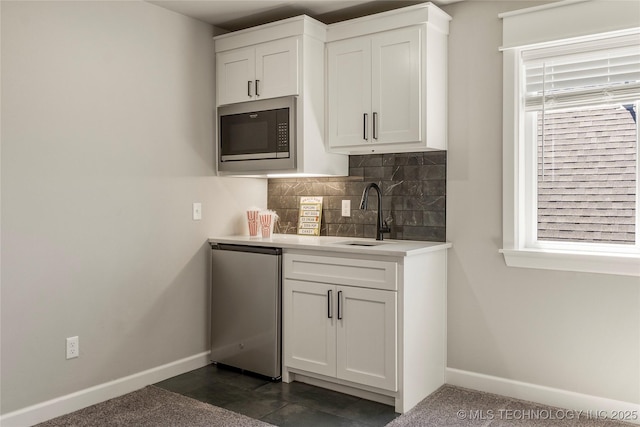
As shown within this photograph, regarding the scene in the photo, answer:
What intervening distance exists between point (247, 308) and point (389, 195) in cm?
118

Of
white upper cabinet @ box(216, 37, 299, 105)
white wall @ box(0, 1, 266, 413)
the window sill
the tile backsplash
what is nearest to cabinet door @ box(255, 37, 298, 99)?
white upper cabinet @ box(216, 37, 299, 105)

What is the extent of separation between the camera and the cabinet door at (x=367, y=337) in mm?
2914

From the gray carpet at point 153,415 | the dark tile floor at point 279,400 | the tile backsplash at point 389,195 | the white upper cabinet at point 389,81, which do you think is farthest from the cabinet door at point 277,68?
the gray carpet at point 153,415

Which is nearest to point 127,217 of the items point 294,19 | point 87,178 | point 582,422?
point 87,178

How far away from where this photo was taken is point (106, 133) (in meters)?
3.12

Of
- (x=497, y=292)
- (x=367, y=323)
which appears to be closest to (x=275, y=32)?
(x=367, y=323)

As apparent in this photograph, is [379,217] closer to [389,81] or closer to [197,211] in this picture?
[389,81]

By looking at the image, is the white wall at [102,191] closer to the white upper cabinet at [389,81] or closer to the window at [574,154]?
the white upper cabinet at [389,81]

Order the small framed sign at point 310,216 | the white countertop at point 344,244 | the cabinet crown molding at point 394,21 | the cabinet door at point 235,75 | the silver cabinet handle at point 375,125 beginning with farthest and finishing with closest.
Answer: the small framed sign at point 310,216 < the cabinet door at point 235,75 < the silver cabinet handle at point 375,125 < the cabinet crown molding at point 394,21 < the white countertop at point 344,244

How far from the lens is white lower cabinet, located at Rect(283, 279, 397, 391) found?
2.93 metres

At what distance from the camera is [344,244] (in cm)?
335

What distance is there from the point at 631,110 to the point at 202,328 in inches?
115

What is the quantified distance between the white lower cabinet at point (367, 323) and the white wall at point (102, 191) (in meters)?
0.81

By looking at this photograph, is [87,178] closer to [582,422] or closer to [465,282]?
[465,282]
